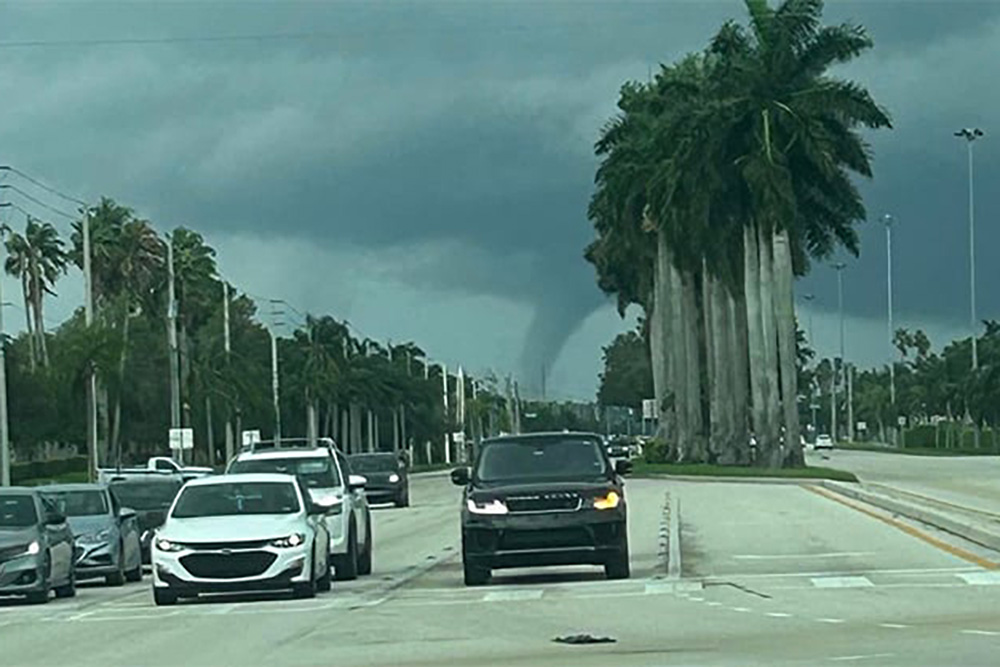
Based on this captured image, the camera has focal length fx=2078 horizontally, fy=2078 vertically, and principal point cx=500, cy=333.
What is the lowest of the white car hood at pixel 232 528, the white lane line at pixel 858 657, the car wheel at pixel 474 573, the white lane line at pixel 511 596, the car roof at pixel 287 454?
the white lane line at pixel 858 657

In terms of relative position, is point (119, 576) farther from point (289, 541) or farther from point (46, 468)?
point (46, 468)

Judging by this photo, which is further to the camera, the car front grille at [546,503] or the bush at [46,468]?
the bush at [46,468]

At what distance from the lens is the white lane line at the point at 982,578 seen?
77.9 ft

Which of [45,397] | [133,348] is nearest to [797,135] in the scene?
[45,397]

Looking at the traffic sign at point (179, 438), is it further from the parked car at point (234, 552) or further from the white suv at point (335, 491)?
the parked car at point (234, 552)

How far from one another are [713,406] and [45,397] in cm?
3016

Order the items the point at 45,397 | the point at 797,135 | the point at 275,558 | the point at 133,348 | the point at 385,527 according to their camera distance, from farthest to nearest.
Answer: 1. the point at 133,348
2. the point at 45,397
3. the point at 797,135
4. the point at 385,527
5. the point at 275,558

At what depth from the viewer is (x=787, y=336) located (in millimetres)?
78812

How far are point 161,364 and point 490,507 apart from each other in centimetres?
9285

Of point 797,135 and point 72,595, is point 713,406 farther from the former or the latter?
point 72,595

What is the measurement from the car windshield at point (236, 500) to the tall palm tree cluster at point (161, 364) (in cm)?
5218

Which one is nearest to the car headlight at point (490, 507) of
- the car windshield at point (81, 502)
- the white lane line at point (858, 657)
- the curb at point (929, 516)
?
the car windshield at point (81, 502)

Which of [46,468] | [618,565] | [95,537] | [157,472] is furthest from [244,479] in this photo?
[46,468]

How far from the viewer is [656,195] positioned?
276 feet
